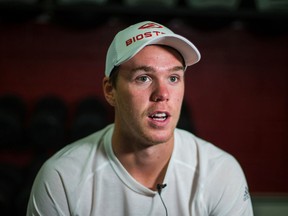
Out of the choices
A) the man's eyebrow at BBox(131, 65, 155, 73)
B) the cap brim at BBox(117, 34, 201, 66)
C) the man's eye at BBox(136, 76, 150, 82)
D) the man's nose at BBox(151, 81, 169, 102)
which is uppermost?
the cap brim at BBox(117, 34, 201, 66)

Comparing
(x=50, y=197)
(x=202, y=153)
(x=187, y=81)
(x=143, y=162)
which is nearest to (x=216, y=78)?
(x=187, y=81)

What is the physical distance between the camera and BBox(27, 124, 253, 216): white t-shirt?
120cm

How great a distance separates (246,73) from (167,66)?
1.29 m

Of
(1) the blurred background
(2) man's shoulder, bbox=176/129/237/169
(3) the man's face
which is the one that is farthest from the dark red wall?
(3) the man's face

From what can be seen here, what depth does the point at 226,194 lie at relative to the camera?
1.23 metres

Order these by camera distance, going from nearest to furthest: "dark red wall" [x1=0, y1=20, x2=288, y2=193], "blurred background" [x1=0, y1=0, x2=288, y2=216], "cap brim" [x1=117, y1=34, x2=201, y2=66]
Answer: "cap brim" [x1=117, y1=34, x2=201, y2=66] → "blurred background" [x1=0, y1=0, x2=288, y2=216] → "dark red wall" [x1=0, y1=20, x2=288, y2=193]

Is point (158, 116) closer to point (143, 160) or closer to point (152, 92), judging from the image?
point (152, 92)

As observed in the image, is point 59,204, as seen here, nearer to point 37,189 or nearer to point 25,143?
point 37,189

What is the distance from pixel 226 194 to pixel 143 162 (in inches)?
10.7

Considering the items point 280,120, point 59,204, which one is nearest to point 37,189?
point 59,204

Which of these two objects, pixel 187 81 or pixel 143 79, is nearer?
pixel 143 79

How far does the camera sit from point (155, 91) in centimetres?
115

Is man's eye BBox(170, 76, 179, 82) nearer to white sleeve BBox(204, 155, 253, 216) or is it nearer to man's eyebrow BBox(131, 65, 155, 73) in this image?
man's eyebrow BBox(131, 65, 155, 73)

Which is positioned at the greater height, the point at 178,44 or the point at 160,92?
the point at 178,44
